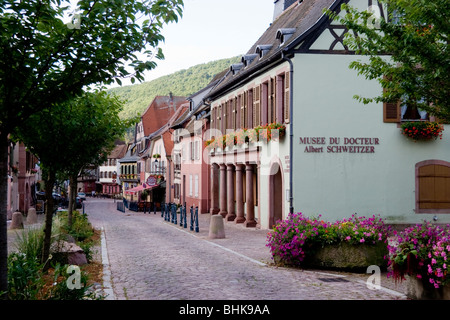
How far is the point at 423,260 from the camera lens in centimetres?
789

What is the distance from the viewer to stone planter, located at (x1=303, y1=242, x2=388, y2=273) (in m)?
11.2

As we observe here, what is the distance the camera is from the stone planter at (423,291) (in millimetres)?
7682

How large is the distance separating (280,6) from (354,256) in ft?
78.3

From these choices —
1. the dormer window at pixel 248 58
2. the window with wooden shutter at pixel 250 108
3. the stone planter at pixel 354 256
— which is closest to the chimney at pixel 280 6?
the dormer window at pixel 248 58

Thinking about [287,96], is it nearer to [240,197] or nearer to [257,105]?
[257,105]

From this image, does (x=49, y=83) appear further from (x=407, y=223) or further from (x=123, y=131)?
(x=407, y=223)

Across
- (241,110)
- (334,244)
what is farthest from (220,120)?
(334,244)

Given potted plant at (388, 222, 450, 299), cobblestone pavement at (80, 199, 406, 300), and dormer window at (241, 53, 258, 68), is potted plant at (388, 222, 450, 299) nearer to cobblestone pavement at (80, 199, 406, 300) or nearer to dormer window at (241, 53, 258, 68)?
cobblestone pavement at (80, 199, 406, 300)

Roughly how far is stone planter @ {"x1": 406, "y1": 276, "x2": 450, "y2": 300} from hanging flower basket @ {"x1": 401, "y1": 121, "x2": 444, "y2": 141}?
12350mm

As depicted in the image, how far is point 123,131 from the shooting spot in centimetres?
1969

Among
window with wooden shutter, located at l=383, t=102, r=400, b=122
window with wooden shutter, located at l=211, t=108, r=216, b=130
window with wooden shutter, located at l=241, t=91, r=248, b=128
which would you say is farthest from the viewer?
window with wooden shutter, located at l=211, t=108, r=216, b=130

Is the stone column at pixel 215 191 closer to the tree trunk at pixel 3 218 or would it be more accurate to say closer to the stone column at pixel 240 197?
the stone column at pixel 240 197

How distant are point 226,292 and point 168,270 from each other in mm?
2749

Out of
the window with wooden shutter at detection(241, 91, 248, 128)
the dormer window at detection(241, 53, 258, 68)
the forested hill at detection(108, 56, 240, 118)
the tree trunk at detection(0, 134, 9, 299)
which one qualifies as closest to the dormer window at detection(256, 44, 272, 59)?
the window with wooden shutter at detection(241, 91, 248, 128)
